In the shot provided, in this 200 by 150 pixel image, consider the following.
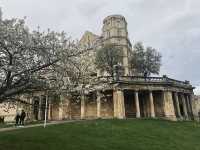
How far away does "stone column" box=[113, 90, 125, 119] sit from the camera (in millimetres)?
43316

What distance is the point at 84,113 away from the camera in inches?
1805

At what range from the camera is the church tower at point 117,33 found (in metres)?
70.8

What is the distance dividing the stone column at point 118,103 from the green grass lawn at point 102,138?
9707 millimetres

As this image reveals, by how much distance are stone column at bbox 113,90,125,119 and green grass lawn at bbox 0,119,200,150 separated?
971cm

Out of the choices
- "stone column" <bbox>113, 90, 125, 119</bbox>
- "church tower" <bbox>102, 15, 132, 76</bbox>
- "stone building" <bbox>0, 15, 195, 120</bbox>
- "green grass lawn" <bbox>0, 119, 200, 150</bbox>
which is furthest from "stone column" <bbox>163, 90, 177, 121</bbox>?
"church tower" <bbox>102, 15, 132, 76</bbox>

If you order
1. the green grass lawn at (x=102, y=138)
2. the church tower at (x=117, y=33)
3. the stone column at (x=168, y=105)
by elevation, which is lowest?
the green grass lawn at (x=102, y=138)

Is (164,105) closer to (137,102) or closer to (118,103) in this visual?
(137,102)

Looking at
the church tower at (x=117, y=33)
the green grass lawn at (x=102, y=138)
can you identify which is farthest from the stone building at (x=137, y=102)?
the church tower at (x=117, y=33)

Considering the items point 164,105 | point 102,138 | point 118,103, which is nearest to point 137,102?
point 118,103

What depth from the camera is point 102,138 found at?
24516 millimetres

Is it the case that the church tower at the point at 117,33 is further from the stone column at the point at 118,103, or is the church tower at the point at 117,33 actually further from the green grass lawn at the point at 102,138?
the green grass lawn at the point at 102,138

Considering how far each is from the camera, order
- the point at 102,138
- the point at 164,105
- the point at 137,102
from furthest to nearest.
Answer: the point at 164,105, the point at 137,102, the point at 102,138

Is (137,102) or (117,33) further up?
(117,33)

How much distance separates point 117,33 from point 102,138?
51.5 m
